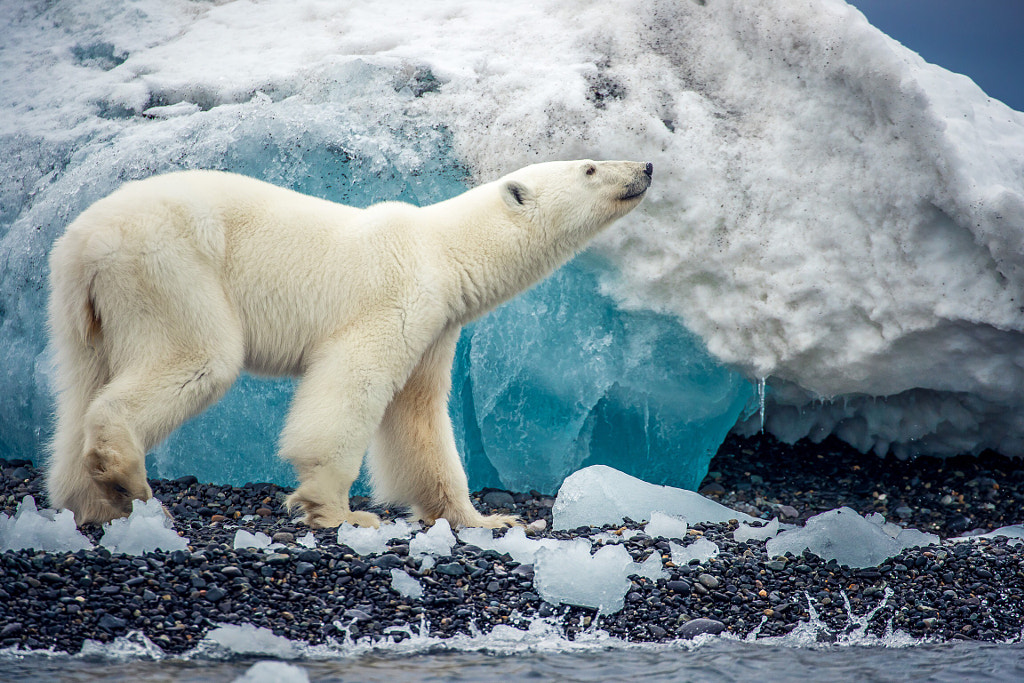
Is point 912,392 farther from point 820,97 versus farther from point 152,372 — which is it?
point 152,372

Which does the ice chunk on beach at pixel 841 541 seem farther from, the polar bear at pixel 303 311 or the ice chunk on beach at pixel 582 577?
the polar bear at pixel 303 311

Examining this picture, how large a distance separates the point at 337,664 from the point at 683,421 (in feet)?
11.8

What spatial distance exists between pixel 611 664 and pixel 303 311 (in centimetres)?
213

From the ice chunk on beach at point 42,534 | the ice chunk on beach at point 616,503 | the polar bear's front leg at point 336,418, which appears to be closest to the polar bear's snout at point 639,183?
the polar bear's front leg at point 336,418

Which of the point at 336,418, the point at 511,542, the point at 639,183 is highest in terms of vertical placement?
the point at 639,183

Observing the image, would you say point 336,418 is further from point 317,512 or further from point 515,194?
point 515,194

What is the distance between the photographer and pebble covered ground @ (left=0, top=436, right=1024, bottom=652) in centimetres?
289

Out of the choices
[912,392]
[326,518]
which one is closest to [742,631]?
[326,518]

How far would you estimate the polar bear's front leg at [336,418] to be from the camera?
12.3 feet

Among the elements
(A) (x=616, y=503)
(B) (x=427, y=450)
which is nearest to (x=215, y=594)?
(B) (x=427, y=450)

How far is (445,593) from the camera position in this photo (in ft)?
10.5

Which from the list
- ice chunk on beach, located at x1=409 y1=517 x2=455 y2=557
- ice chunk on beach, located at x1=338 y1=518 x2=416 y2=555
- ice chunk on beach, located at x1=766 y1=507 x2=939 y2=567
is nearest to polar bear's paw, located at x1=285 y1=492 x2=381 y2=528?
ice chunk on beach, located at x1=338 y1=518 x2=416 y2=555

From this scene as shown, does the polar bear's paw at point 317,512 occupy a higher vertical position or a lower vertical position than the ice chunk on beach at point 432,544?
lower

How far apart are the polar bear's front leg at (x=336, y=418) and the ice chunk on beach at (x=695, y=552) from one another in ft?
4.74
